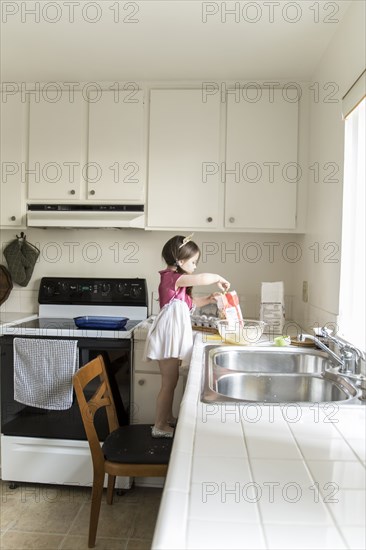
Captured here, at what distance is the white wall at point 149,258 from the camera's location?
8.75 ft

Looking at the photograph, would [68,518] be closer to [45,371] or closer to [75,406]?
[75,406]

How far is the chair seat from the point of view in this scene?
1.68 m

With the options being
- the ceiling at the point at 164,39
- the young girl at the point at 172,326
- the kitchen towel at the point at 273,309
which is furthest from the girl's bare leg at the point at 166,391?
the ceiling at the point at 164,39

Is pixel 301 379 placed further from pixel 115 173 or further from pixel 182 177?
pixel 115 173

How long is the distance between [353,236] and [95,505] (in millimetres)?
1530

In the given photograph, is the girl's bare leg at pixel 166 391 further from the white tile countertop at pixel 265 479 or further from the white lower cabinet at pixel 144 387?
the white tile countertop at pixel 265 479

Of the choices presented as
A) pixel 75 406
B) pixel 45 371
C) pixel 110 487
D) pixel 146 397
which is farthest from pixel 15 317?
pixel 110 487

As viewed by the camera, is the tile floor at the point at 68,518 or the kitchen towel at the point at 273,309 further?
the kitchen towel at the point at 273,309

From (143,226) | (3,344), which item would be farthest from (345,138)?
(3,344)

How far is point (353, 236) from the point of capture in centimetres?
180

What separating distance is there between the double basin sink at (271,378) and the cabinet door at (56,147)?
1.33m

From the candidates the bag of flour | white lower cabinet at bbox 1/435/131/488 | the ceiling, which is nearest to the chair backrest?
white lower cabinet at bbox 1/435/131/488

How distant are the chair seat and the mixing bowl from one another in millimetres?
502

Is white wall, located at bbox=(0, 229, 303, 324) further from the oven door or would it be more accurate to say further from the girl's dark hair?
the girl's dark hair
